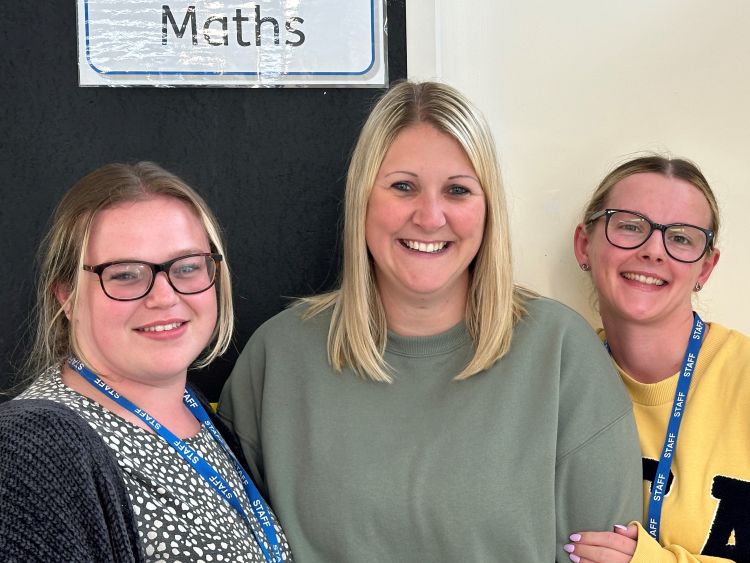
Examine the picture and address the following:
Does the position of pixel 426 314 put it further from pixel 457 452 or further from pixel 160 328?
pixel 160 328

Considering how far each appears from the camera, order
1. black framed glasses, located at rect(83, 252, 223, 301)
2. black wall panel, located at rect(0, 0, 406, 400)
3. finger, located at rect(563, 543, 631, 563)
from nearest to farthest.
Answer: black framed glasses, located at rect(83, 252, 223, 301) < finger, located at rect(563, 543, 631, 563) < black wall panel, located at rect(0, 0, 406, 400)

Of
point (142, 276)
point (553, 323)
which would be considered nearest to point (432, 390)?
point (553, 323)

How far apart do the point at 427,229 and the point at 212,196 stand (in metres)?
0.82

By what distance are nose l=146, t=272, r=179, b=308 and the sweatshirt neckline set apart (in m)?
0.59

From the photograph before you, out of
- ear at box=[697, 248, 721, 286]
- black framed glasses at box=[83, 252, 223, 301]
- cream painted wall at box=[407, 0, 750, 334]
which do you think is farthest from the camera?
cream painted wall at box=[407, 0, 750, 334]

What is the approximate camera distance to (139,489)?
1.59 metres

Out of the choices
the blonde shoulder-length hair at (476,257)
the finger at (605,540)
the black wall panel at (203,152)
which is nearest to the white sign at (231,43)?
the black wall panel at (203,152)

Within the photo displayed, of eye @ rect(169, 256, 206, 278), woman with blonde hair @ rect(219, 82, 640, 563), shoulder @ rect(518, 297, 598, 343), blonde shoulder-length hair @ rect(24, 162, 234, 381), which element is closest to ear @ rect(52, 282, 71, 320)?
blonde shoulder-length hair @ rect(24, 162, 234, 381)

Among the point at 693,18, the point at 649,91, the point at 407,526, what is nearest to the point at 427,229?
the point at 407,526

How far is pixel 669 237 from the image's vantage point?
2.16m

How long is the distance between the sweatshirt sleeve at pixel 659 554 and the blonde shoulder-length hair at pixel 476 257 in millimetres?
519

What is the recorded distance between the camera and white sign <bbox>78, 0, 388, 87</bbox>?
2451 mm

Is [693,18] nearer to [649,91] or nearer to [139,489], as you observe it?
[649,91]

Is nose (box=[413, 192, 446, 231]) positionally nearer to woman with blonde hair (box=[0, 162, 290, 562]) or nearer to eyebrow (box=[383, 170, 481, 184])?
eyebrow (box=[383, 170, 481, 184])
